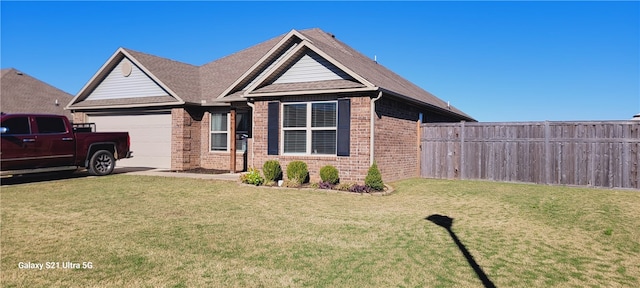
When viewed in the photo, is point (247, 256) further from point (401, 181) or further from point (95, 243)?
point (401, 181)

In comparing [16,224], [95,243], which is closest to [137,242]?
[95,243]

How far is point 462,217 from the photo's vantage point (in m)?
8.12

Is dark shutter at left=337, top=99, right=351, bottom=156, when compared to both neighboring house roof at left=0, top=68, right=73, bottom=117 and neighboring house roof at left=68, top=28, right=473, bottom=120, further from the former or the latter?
neighboring house roof at left=0, top=68, right=73, bottom=117

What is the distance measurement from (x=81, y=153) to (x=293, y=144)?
7.42m

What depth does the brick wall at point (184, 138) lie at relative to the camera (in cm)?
1712

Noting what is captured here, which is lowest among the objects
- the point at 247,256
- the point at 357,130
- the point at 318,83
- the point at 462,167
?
the point at 247,256

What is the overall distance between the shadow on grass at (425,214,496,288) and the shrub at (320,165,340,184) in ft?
14.1

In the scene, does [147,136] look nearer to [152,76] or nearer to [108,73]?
[152,76]

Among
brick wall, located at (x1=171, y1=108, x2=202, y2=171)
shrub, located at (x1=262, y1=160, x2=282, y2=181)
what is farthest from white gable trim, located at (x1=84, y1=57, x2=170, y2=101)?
shrub, located at (x1=262, y1=160, x2=282, y2=181)

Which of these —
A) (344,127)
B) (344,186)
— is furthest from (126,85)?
(344,186)

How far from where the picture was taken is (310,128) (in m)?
13.1

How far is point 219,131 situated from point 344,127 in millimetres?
7404

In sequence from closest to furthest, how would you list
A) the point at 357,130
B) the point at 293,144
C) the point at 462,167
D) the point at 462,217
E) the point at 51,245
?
the point at 51,245
the point at 462,217
the point at 357,130
the point at 293,144
the point at 462,167

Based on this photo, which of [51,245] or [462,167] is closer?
[51,245]
